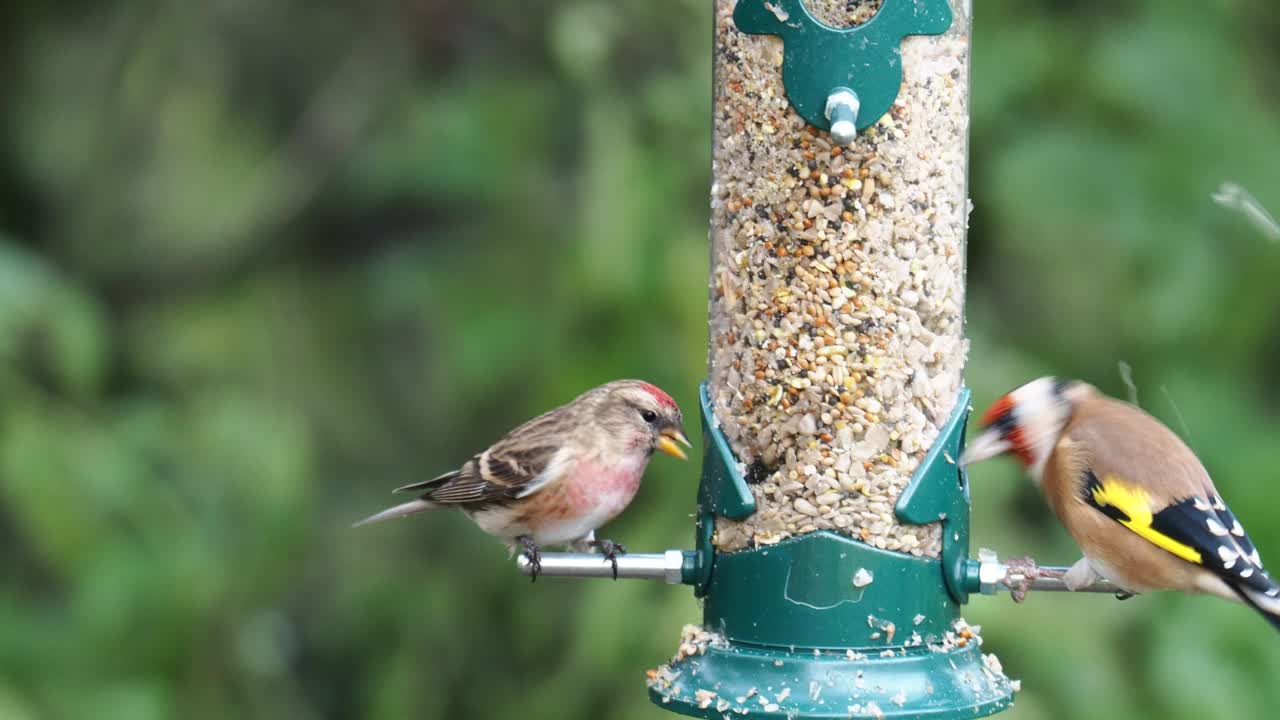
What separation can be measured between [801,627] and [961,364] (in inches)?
37.4

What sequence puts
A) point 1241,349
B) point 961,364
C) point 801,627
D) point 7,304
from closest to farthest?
point 801,627, point 961,364, point 7,304, point 1241,349

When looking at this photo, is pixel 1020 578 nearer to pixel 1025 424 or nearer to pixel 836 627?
pixel 1025 424

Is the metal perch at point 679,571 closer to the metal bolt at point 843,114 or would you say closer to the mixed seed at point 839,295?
the mixed seed at point 839,295

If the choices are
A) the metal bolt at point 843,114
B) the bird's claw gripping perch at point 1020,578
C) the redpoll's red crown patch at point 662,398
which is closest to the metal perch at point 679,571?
the bird's claw gripping perch at point 1020,578

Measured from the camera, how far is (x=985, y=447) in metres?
5.01

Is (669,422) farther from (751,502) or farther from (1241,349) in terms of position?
(1241,349)

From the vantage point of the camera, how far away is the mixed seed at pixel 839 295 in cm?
482

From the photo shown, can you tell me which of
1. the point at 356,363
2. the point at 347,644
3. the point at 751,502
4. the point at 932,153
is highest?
the point at 932,153

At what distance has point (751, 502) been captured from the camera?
15.9ft

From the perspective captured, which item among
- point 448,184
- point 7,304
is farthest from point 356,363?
point 7,304

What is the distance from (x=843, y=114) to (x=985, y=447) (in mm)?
1051

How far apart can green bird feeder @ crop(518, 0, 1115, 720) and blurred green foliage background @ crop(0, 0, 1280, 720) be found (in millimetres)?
853

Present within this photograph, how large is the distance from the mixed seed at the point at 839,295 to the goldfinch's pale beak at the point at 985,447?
124mm

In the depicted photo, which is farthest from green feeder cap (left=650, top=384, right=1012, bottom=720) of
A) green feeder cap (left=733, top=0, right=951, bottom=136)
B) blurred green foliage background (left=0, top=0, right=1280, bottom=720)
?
green feeder cap (left=733, top=0, right=951, bottom=136)
